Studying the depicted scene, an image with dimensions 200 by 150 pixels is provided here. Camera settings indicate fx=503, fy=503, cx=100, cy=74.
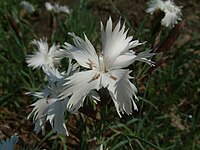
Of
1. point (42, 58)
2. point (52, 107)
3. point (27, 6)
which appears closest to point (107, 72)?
point (52, 107)

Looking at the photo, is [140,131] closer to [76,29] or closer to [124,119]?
[124,119]

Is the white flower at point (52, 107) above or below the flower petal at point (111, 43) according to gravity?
below

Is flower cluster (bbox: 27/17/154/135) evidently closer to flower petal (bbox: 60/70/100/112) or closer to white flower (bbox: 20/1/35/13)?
flower petal (bbox: 60/70/100/112)

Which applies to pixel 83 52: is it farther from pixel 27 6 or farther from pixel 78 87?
pixel 27 6

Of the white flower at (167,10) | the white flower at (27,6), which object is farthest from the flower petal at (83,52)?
the white flower at (27,6)

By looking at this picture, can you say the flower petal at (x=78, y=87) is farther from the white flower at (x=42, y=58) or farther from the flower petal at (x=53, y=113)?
the white flower at (x=42, y=58)

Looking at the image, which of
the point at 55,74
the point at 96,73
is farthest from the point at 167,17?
the point at 96,73
